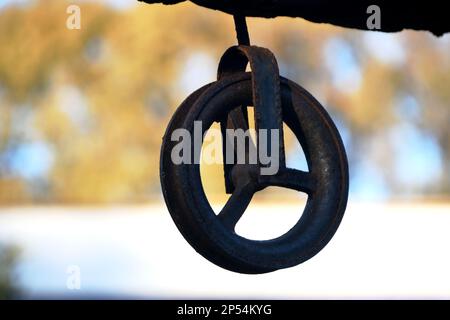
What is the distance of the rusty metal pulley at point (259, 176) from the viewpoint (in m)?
4.25

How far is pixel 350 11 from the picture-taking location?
196 inches

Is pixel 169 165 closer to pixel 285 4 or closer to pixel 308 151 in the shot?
pixel 308 151

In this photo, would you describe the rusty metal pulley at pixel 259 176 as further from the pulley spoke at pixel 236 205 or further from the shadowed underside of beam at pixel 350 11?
the shadowed underside of beam at pixel 350 11

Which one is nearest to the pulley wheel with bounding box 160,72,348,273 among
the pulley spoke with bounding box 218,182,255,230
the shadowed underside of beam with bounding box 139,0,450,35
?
the pulley spoke with bounding box 218,182,255,230

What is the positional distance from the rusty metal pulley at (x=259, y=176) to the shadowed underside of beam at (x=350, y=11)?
0.20 meters

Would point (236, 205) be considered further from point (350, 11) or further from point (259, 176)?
point (350, 11)

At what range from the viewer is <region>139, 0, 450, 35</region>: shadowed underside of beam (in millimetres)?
4656

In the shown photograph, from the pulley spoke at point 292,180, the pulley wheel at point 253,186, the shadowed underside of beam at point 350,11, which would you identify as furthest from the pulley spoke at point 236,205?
the shadowed underside of beam at point 350,11

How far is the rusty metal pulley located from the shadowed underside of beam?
20 centimetres

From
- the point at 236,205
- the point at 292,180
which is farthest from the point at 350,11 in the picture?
the point at 236,205

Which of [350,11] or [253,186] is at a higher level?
[350,11]

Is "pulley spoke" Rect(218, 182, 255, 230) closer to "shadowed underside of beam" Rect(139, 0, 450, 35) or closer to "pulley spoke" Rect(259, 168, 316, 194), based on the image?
"pulley spoke" Rect(259, 168, 316, 194)

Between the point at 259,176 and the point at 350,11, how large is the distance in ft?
3.70

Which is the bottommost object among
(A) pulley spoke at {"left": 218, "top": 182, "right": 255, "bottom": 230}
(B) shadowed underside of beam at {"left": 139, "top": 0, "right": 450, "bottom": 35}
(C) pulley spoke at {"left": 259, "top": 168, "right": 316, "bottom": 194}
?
(A) pulley spoke at {"left": 218, "top": 182, "right": 255, "bottom": 230}
